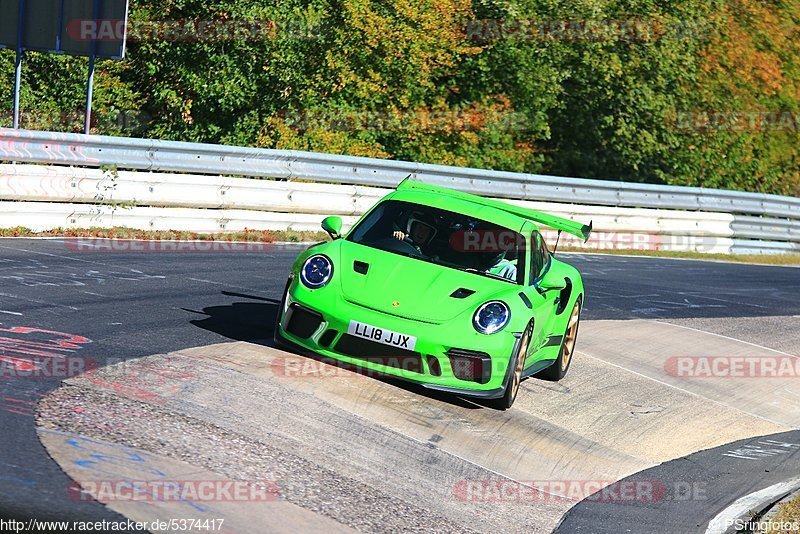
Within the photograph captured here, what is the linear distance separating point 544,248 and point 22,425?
16.3 feet

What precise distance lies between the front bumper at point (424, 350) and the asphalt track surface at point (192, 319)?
46.2 inches

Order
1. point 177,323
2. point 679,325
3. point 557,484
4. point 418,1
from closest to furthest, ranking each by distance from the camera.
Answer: point 557,484 < point 177,323 < point 679,325 < point 418,1

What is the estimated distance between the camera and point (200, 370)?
25.3 feet

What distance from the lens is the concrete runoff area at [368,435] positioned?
5.93 m

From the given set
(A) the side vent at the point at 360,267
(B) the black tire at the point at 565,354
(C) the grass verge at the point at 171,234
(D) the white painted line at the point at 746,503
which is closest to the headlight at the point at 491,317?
(A) the side vent at the point at 360,267

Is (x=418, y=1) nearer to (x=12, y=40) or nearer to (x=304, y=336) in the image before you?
(x=12, y=40)

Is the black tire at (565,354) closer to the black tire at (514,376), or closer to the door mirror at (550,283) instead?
the door mirror at (550,283)

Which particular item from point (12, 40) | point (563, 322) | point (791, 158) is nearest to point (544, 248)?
point (563, 322)

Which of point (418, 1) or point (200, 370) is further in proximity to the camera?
point (418, 1)

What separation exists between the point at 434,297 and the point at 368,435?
1313 mm

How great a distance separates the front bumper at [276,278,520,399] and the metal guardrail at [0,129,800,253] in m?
6.22

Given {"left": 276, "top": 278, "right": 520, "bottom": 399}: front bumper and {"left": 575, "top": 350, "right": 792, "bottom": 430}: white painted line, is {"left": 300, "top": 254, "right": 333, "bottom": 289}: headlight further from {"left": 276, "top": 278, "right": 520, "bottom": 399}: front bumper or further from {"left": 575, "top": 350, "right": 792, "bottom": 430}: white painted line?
{"left": 575, "top": 350, "right": 792, "bottom": 430}: white painted line

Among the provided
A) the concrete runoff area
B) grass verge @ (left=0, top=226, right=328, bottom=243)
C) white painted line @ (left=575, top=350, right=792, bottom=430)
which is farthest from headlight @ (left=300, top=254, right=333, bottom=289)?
grass verge @ (left=0, top=226, right=328, bottom=243)

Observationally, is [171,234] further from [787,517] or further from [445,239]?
[787,517]
